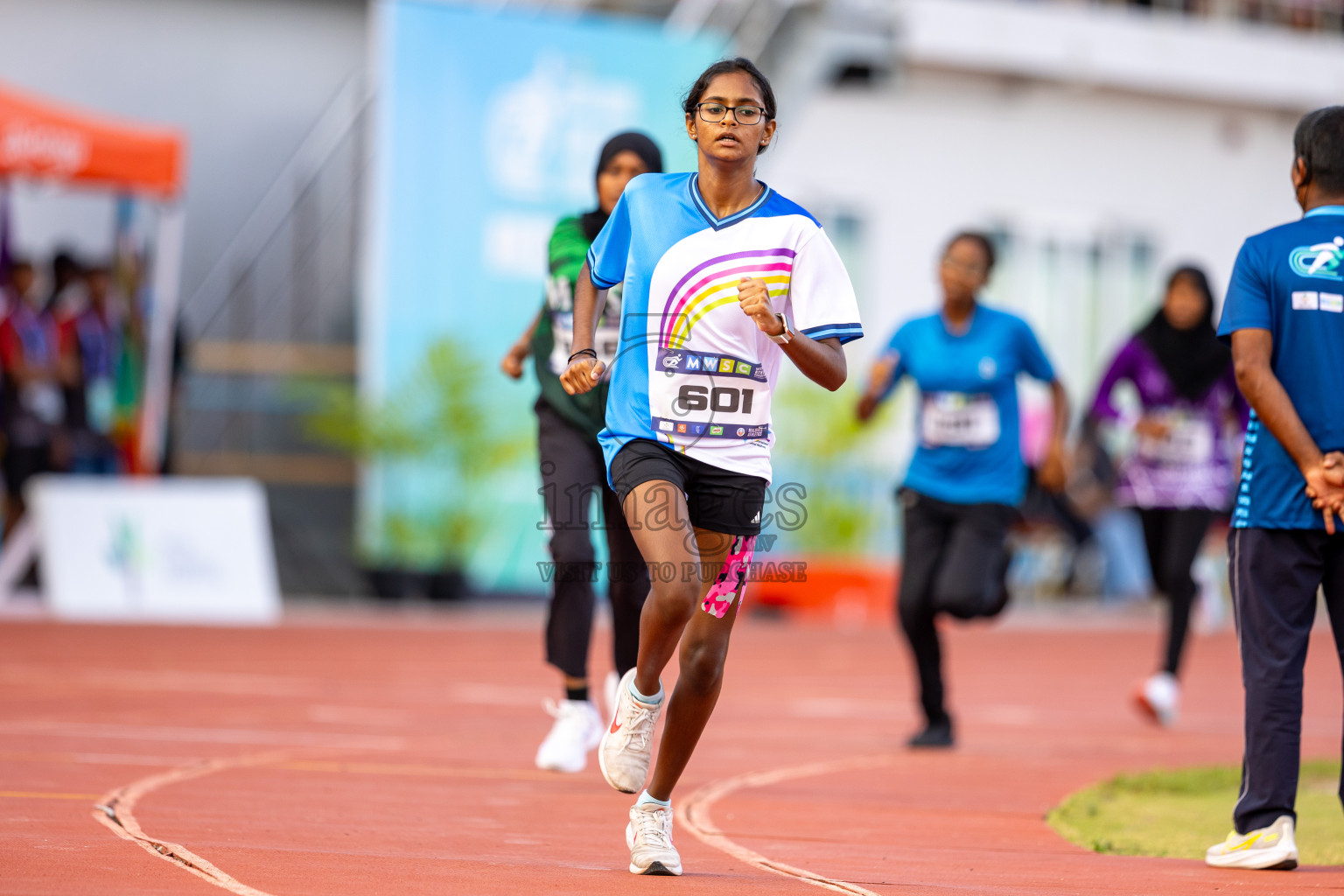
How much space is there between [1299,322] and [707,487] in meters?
1.89

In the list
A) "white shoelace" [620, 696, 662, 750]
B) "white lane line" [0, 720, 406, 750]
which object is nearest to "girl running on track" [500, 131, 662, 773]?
"white lane line" [0, 720, 406, 750]

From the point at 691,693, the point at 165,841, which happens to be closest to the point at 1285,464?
the point at 691,693

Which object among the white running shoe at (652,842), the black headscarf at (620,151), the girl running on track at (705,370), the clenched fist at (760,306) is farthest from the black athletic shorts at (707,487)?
the black headscarf at (620,151)

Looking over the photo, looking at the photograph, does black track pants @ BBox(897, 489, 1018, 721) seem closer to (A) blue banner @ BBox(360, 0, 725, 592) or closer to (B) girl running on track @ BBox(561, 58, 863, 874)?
(B) girl running on track @ BBox(561, 58, 863, 874)

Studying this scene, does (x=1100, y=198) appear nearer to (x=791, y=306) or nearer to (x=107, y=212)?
(x=107, y=212)

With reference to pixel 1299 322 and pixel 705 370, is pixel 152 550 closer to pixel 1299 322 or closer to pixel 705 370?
pixel 705 370

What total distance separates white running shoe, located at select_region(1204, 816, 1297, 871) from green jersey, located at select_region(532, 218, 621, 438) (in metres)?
2.79

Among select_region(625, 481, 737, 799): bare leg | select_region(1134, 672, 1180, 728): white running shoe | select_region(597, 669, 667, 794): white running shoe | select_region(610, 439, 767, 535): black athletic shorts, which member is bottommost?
select_region(1134, 672, 1180, 728): white running shoe

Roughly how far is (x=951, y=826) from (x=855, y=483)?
49.8 feet

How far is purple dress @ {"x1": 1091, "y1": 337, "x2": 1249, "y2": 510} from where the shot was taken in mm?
9789

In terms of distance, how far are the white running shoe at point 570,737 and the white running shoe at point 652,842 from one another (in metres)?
2.17

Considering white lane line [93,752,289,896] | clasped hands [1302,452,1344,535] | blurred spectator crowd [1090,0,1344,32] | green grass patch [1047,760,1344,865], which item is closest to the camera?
white lane line [93,752,289,896]

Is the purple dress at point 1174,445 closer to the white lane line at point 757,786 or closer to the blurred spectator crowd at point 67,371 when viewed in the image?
the white lane line at point 757,786

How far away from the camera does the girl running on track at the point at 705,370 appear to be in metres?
5.02
